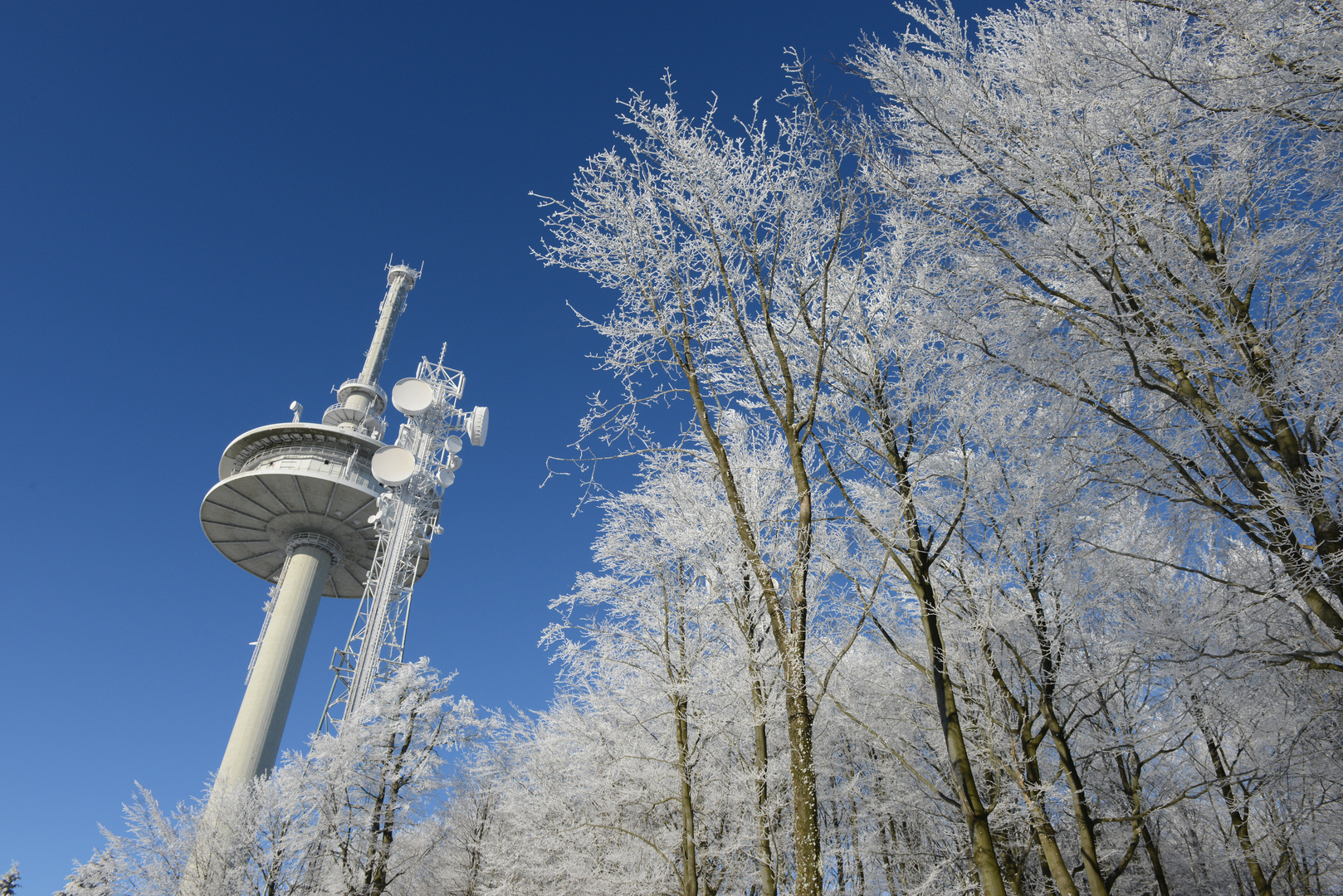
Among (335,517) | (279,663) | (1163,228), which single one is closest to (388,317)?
(335,517)

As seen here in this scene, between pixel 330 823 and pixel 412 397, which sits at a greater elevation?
pixel 412 397

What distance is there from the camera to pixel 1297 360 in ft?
15.0

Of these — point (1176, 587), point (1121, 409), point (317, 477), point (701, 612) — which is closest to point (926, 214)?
point (1121, 409)

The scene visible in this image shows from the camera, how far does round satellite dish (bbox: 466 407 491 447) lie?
109 ft

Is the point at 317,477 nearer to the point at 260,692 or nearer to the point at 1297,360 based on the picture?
the point at 260,692

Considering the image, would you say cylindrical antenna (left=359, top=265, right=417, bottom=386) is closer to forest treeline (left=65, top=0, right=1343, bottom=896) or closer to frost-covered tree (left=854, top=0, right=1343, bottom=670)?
forest treeline (left=65, top=0, right=1343, bottom=896)

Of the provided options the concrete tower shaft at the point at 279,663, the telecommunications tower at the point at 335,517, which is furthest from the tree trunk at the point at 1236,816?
the concrete tower shaft at the point at 279,663

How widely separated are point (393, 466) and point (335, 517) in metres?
8.32

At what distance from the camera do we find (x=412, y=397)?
33.1 m

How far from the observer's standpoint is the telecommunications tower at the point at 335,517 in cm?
3059

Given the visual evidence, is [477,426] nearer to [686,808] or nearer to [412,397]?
[412,397]

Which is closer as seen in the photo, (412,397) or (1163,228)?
(1163,228)

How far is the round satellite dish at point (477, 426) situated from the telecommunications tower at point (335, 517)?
53 millimetres

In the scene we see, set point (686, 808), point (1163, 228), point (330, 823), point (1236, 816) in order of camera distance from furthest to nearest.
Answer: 1. point (330, 823)
2. point (1236, 816)
3. point (686, 808)
4. point (1163, 228)
